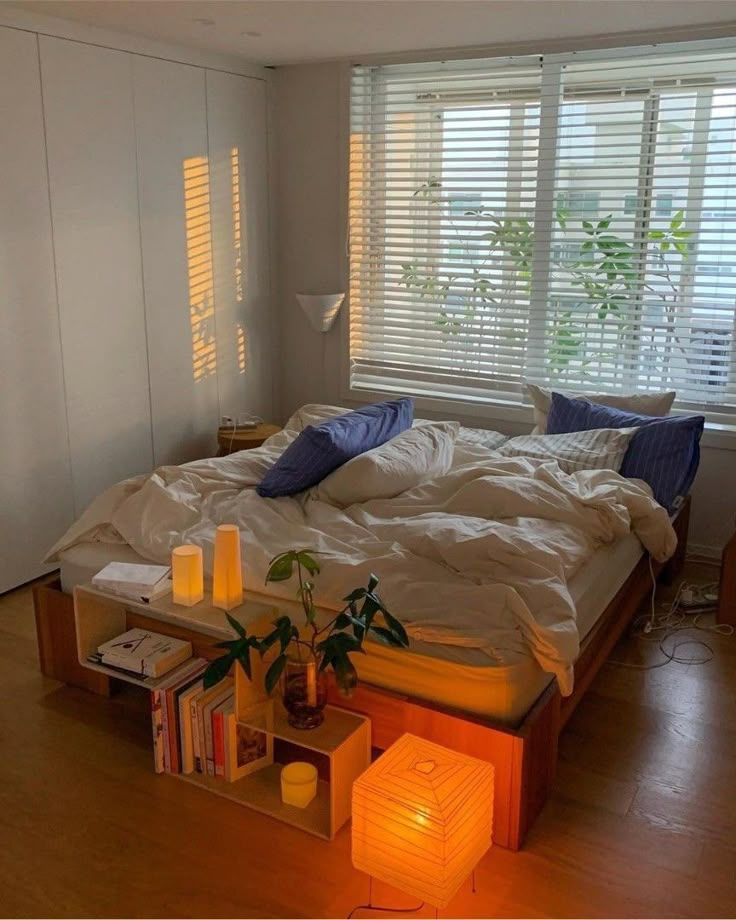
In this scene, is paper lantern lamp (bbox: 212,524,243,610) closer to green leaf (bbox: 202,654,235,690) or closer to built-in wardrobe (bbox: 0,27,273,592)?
green leaf (bbox: 202,654,235,690)

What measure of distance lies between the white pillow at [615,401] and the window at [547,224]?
26cm

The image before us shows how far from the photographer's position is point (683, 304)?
400 centimetres

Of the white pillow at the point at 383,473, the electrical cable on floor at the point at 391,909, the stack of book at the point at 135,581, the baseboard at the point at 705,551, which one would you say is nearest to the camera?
the electrical cable on floor at the point at 391,909

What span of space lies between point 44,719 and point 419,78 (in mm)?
3381

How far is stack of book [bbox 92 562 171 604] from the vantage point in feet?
8.26

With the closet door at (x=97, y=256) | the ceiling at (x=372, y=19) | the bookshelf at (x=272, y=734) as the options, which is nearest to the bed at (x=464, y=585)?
the bookshelf at (x=272, y=734)

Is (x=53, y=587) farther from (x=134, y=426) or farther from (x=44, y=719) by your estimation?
(x=134, y=426)

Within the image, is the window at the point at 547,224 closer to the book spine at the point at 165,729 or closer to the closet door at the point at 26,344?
the closet door at the point at 26,344

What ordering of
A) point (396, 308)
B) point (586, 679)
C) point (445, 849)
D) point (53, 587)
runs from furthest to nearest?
point (396, 308)
point (53, 587)
point (586, 679)
point (445, 849)

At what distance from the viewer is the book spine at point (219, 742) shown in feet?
7.90

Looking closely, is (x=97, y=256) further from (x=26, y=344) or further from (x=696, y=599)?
(x=696, y=599)

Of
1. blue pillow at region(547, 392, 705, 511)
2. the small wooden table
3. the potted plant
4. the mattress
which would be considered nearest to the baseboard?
blue pillow at region(547, 392, 705, 511)

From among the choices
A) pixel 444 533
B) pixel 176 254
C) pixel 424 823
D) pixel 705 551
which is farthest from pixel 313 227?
pixel 424 823

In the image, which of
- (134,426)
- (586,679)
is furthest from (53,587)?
(586,679)
